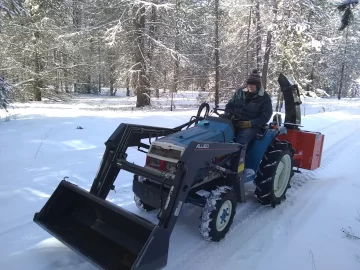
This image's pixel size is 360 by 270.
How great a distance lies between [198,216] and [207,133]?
1.21 m

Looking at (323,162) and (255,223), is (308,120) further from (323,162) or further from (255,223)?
(255,223)

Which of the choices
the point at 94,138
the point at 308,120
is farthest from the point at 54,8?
the point at 308,120

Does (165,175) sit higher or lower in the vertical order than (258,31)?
lower

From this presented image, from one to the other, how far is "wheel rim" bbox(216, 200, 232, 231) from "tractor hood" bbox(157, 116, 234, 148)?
876 millimetres

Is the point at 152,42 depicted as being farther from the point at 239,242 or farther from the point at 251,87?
the point at 239,242

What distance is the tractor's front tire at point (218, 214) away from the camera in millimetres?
3686

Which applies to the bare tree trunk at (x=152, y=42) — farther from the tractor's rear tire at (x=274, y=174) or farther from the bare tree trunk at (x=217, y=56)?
the tractor's rear tire at (x=274, y=174)

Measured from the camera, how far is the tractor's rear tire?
4812 mm

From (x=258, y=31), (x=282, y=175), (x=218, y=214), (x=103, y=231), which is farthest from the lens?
(x=258, y=31)

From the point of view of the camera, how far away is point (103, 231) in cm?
342

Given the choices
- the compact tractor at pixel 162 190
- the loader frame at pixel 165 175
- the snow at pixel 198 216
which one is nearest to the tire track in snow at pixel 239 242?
the snow at pixel 198 216

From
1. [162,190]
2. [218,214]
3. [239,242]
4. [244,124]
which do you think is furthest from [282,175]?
[162,190]

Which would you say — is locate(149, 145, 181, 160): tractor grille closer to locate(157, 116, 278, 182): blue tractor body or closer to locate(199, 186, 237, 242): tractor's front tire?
locate(157, 116, 278, 182): blue tractor body

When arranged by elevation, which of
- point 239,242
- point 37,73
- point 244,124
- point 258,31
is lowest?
point 239,242
